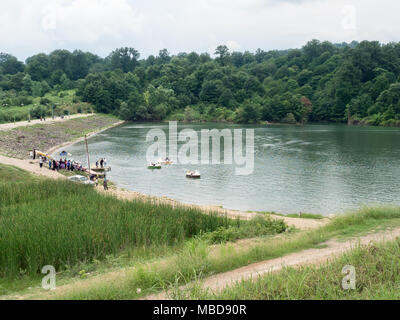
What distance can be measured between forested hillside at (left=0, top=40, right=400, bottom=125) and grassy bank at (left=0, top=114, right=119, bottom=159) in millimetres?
22970

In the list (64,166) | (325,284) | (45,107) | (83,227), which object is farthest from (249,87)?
(325,284)

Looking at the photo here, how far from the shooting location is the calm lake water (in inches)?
1151

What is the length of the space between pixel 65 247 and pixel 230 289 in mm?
5956

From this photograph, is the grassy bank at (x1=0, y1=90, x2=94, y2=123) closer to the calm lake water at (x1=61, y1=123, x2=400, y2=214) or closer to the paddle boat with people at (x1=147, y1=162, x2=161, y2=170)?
the calm lake water at (x1=61, y1=123, x2=400, y2=214)

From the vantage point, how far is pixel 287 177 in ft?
123

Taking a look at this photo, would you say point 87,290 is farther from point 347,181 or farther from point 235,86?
point 235,86

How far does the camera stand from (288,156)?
48812mm

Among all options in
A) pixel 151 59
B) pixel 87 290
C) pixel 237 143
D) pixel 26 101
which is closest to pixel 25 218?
pixel 87 290

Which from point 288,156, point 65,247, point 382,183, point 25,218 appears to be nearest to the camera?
point 65,247

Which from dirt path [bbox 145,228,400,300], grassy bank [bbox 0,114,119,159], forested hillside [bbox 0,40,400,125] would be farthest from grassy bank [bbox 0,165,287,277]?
forested hillside [bbox 0,40,400,125]

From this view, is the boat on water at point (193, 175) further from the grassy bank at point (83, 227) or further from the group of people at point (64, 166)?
the grassy bank at point (83, 227)

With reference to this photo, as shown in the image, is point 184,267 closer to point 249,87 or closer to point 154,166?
point 154,166

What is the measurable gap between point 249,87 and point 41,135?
249 ft

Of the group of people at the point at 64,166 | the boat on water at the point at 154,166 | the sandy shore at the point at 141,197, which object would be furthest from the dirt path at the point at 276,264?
the boat on water at the point at 154,166
